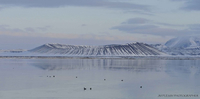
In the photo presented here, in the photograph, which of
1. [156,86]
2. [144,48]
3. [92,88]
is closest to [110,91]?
[92,88]

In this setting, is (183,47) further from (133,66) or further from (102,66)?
(102,66)

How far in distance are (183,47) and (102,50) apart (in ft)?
89.8

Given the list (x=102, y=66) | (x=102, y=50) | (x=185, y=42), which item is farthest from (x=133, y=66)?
(x=185, y=42)

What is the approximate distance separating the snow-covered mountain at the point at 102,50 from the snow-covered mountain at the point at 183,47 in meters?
6.00

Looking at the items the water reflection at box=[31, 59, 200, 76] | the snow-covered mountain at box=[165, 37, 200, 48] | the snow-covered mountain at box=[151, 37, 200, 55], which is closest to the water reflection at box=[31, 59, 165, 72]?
the water reflection at box=[31, 59, 200, 76]

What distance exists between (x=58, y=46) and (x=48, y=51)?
559 cm

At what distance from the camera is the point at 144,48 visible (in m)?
106

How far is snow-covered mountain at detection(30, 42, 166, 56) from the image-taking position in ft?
335

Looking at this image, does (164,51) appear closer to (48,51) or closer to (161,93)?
(48,51)

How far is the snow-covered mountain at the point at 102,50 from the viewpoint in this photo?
10200 cm

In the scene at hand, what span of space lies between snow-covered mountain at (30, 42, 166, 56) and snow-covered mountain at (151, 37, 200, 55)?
6.00 metres

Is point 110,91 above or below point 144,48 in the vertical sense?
above

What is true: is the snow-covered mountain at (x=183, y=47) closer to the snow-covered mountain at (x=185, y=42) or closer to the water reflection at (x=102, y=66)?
the snow-covered mountain at (x=185, y=42)

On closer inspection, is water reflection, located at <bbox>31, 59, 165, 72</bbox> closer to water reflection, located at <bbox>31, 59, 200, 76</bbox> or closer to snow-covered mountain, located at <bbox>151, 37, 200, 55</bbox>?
water reflection, located at <bbox>31, 59, 200, 76</bbox>
